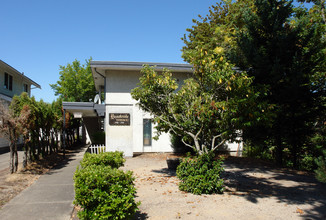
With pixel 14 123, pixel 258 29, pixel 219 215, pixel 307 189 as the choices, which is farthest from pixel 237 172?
pixel 14 123

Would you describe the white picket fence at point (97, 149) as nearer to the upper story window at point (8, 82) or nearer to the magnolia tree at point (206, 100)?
the magnolia tree at point (206, 100)

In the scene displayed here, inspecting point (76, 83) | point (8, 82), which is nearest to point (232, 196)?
point (8, 82)

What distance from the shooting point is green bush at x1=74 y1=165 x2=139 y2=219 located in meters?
3.93

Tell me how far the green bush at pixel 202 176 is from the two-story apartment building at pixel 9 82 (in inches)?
683

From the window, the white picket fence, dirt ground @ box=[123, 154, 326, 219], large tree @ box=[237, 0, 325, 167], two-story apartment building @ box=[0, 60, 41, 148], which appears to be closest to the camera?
dirt ground @ box=[123, 154, 326, 219]

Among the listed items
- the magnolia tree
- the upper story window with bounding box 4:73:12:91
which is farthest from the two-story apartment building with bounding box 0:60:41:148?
the magnolia tree

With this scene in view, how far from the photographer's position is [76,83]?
38.6m

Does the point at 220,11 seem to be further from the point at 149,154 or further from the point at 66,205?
the point at 66,205

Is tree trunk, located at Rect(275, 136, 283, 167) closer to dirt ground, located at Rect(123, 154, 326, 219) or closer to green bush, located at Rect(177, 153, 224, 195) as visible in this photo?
dirt ground, located at Rect(123, 154, 326, 219)

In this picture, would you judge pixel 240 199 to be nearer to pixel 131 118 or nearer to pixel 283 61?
pixel 283 61

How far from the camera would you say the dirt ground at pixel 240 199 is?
197 inches

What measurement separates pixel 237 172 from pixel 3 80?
20.8 meters

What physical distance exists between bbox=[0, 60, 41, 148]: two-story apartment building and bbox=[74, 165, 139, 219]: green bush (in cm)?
1780

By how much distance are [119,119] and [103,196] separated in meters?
10.1
